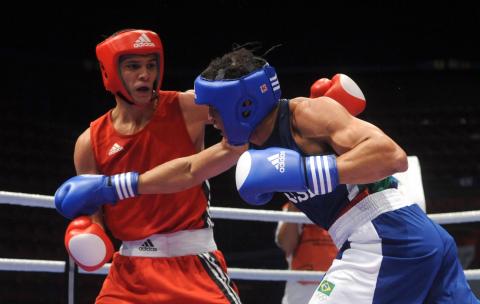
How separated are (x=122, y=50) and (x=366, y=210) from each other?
1.01 metres

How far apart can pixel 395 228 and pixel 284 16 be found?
24.5 ft

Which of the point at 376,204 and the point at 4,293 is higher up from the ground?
the point at 376,204

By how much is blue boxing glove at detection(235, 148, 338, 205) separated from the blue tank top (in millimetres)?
158

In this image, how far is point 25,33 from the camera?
8797mm

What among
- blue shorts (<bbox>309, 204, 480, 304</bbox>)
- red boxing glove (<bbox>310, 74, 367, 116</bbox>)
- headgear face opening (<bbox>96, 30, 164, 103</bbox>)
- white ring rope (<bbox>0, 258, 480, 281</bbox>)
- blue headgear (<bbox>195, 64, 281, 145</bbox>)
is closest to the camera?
blue shorts (<bbox>309, 204, 480, 304</bbox>)

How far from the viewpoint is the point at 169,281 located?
235 centimetres

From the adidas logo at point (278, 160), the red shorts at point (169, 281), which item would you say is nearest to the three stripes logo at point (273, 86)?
the adidas logo at point (278, 160)

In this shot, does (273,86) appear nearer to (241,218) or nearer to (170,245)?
(170,245)

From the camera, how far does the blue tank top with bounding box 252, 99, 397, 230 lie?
206cm

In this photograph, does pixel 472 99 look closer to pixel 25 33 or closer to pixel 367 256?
pixel 25 33

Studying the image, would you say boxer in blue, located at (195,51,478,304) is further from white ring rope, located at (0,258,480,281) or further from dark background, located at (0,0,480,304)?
dark background, located at (0,0,480,304)

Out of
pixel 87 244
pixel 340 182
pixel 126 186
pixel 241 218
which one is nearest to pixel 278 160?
pixel 340 182

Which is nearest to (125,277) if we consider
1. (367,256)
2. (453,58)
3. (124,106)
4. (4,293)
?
(124,106)

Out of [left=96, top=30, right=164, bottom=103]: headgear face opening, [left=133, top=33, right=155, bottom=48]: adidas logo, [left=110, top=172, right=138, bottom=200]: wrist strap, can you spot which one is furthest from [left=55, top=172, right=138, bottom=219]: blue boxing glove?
[left=133, top=33, right=155, bottom=48]: adidas logo
